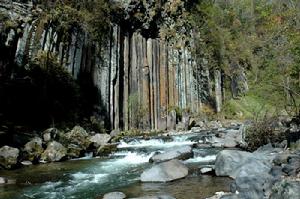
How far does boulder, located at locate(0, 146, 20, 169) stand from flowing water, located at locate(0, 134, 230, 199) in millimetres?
563

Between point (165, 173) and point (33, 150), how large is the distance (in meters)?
8.93

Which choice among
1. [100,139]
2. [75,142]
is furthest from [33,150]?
[100,139]

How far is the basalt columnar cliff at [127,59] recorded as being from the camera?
27781 mm

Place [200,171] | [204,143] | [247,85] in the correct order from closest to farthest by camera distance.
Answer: [200,171] → [204,143] → [247,85]

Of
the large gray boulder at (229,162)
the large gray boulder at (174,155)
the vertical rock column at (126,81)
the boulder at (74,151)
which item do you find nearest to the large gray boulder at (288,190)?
the large gray boulder at (229,162)

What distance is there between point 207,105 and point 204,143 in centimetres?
1980

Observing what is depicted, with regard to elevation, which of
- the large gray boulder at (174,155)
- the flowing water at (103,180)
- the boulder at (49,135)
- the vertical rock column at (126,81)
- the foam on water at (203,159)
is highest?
the vertical rock column at (126,81)

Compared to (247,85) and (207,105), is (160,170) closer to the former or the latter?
(207,105)

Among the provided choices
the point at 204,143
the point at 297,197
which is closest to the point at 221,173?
the point at 297,197

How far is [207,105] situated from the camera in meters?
43.0

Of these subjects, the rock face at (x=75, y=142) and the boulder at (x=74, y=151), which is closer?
the boulder at (x=74, y=151)

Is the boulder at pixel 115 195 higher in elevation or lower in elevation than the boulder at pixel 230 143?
lower

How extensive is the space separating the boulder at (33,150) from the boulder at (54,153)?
286 millimetres

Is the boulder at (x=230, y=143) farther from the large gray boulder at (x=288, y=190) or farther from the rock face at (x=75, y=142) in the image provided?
the large gray boulder at (x=288, y=190)
